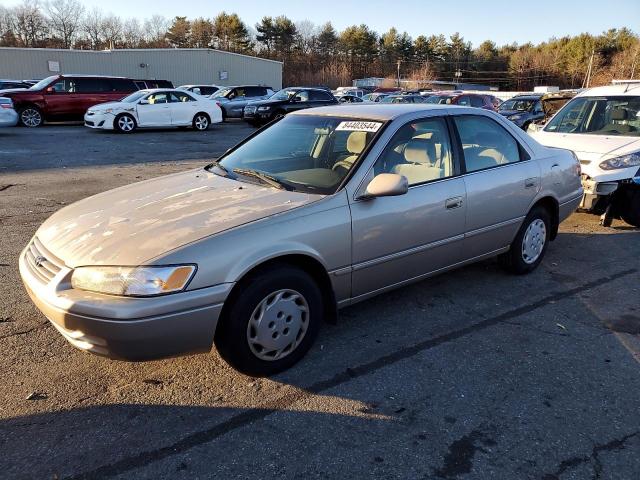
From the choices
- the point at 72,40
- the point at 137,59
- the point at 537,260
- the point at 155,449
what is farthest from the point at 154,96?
the point at 72,40

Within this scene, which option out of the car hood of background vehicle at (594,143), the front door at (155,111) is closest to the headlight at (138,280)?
the car hood of background vehicle at (594,143)

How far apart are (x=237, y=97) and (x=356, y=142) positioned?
22012mm

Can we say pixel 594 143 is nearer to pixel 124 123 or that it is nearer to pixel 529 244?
pixel 529 244

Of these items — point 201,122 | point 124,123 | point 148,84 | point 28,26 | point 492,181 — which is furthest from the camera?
point 28,26

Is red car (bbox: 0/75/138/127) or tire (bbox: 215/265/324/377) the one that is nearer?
tire (bbox: 215/265/324/377)

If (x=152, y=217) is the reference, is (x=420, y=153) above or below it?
above

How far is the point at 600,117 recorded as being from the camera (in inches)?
297

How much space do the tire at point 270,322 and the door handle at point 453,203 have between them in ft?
4.28

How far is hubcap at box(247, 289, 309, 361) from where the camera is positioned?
9.62ft

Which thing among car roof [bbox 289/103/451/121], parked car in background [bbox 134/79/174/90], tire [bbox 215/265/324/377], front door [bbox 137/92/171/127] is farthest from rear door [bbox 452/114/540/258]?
parked car in background [bbox 134/79/174/90]

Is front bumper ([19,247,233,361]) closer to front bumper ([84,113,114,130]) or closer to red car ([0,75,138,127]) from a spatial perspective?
front bumper ([84,113,114,130])

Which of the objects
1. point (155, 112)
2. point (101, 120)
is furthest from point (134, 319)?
point (155, 112)

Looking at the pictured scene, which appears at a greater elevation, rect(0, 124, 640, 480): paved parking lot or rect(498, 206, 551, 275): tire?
rect(498, 206, 551, 275): tire

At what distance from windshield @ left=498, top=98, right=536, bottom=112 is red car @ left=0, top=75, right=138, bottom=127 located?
14902 millimetres
